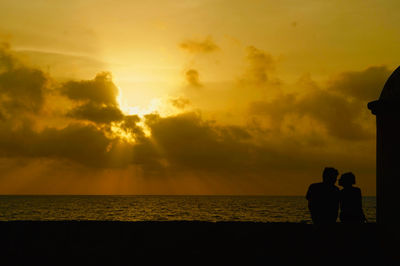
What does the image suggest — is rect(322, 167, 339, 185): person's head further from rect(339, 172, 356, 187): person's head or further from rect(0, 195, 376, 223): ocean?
rect(0, 195, 376, 223): ocean

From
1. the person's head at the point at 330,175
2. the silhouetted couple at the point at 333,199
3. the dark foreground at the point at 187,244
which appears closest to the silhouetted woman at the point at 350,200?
the silhouetted couple at the point at 333,199

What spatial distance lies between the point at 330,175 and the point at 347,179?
2.89 ft

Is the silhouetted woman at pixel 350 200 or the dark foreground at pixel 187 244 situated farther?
the dark foreground at pixel 187 244

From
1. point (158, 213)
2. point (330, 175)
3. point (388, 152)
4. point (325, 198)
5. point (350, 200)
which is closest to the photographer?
point (330, 175)

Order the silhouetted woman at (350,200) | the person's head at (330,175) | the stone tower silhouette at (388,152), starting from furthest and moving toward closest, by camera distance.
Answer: the stone tower silhouette at (388,152)
the silhouetted woman at (350,200)
the person's head at (330,175)

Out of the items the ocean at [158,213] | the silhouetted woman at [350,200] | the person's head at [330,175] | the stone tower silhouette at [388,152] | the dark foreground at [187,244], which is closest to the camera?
the person's head at [330,175]

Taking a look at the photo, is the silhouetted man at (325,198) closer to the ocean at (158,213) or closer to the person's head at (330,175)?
the person's head at (330,175)

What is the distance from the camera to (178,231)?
707 inches

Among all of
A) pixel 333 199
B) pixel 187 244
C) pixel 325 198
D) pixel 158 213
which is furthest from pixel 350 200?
pixel 158 213

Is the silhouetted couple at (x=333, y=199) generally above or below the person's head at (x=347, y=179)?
below

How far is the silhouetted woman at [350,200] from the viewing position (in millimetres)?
10797

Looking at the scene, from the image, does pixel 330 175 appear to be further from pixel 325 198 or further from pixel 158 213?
pixel 158 213

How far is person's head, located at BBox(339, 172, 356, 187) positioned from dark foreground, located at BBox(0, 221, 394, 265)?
0.95m

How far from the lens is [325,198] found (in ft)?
34.0
